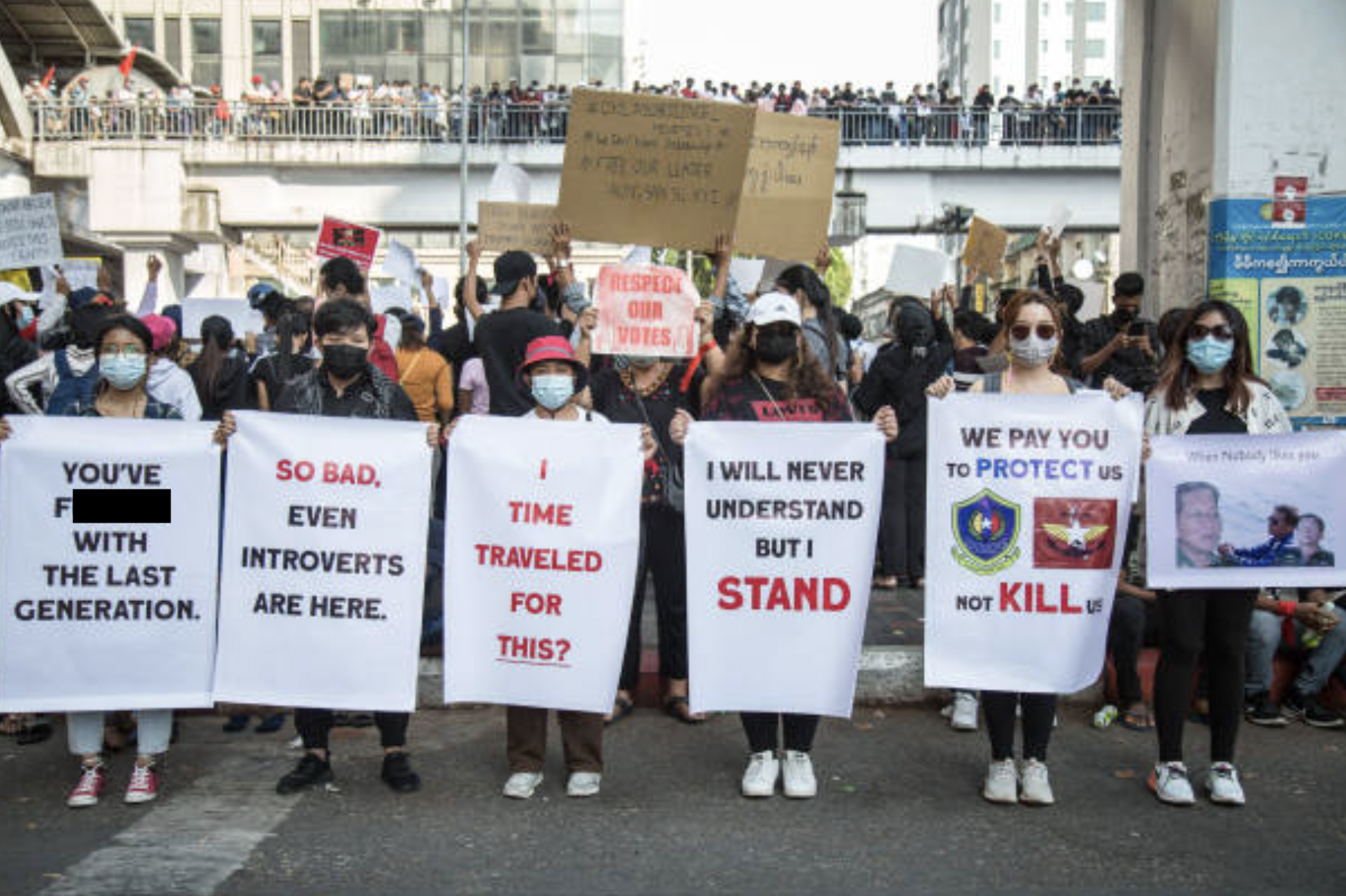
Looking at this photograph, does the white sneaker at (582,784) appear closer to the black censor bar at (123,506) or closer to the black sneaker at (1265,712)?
the black censor bar at (123,506)

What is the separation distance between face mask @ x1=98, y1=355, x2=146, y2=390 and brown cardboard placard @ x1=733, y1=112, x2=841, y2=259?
3.57 meters

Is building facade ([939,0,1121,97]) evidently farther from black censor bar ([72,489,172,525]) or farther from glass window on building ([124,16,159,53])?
black censor bar ([72,489,172,525])

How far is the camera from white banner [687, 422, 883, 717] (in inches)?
213

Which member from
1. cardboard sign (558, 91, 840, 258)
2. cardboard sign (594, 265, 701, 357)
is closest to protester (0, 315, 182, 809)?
cardboard sign (594, 265, 701, 357)

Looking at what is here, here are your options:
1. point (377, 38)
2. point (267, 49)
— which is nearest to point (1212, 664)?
point (377, 38)

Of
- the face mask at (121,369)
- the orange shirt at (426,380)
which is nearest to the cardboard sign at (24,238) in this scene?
the orange shirt at (426,380)

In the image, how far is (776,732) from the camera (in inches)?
218

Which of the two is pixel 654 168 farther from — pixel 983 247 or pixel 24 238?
pixel 24 238

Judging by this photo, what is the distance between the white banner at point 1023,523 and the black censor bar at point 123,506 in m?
3.15

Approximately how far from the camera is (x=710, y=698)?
540cm

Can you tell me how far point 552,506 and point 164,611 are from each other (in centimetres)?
165

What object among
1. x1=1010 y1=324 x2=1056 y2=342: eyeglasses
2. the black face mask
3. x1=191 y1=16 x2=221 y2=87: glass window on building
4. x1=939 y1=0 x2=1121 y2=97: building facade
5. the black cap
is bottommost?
the black face mask

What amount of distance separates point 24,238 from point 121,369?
451 centimetres

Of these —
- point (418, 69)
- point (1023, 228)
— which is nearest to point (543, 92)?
point (1023, 228)
